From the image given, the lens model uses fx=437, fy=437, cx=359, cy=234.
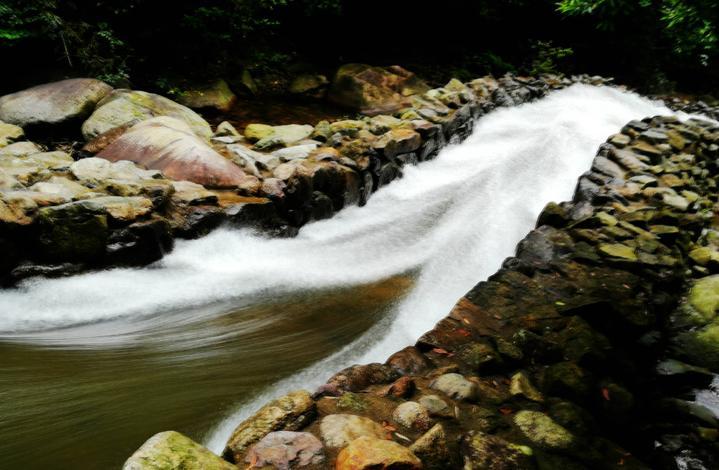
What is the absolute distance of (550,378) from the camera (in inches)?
101

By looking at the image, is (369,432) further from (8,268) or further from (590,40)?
(590,40)

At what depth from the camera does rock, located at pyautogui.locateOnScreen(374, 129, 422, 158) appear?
6562mm

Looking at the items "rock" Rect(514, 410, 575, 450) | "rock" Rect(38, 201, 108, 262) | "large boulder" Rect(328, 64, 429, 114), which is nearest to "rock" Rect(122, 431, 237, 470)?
"rock" Rect(514, 410, 575, 450)

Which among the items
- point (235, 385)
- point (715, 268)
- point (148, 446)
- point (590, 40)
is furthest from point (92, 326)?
point (590, 40)

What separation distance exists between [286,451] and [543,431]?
127 centimetres

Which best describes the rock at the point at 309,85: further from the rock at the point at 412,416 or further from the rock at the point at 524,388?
the rock at the point at 412,416

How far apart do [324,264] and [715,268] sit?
12.7 feet

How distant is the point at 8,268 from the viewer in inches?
136

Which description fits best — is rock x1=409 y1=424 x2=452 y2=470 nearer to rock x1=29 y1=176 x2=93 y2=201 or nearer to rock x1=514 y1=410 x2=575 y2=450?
rock x1=514 y1=410 x2=575 y2=450

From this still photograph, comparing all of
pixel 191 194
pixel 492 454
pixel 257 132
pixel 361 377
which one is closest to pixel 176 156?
pixel 191 194

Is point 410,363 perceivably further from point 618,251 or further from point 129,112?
point 129,112

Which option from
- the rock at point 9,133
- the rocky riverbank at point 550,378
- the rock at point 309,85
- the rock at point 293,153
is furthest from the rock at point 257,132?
the rock at point 309,85

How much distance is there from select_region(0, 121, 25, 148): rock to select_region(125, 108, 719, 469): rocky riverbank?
5.34 metres

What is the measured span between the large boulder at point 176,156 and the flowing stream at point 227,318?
0.80 metres
